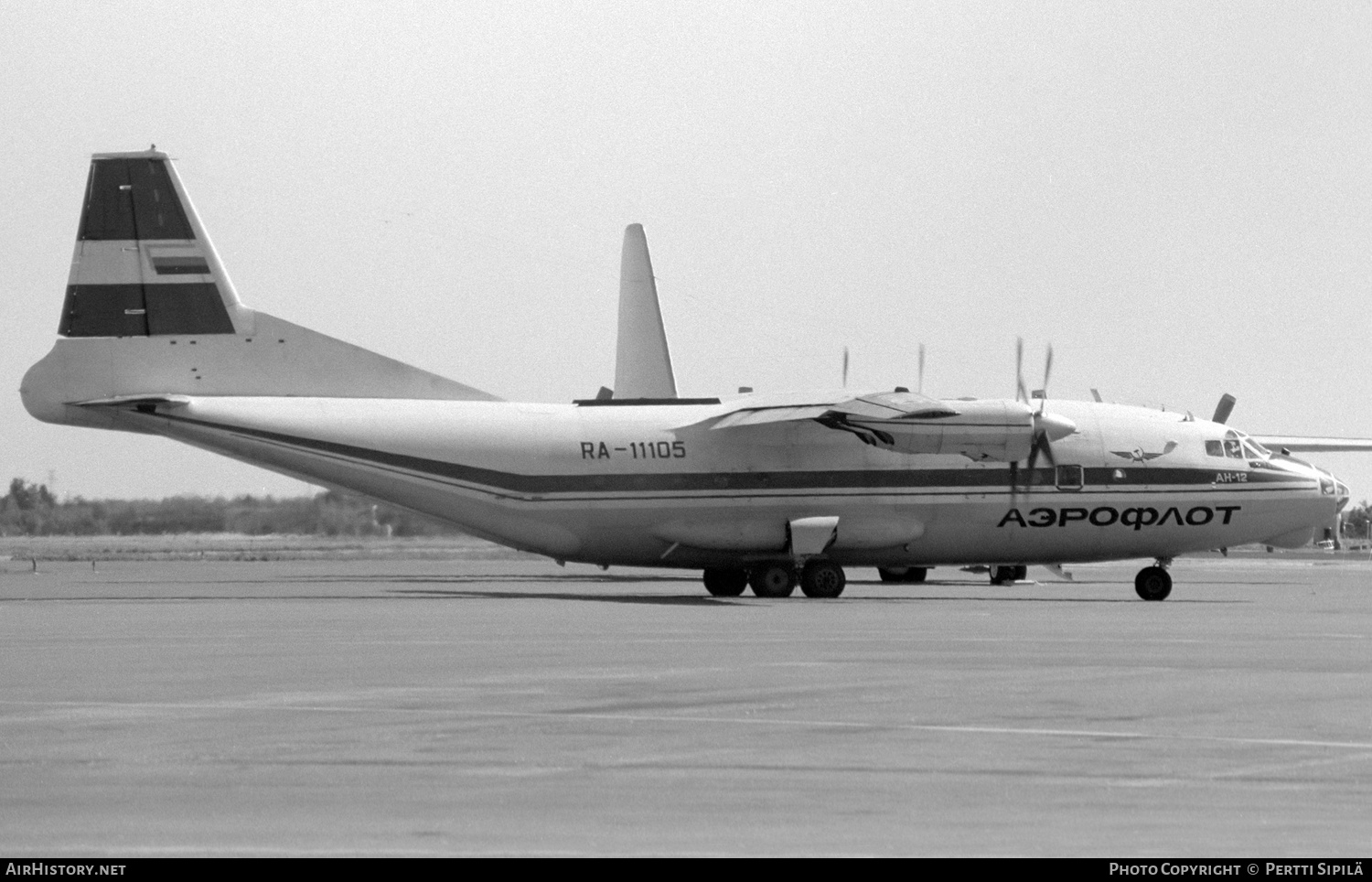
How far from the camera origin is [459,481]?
37562 mm

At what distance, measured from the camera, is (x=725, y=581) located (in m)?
41.2

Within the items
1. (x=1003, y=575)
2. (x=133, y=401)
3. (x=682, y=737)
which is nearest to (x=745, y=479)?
(x=133, y=401)

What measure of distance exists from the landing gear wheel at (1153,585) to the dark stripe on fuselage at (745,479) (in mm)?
2299

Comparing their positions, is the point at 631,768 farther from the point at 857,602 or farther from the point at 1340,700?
the point at 857,602

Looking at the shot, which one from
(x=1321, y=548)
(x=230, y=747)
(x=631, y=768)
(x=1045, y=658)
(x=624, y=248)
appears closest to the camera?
(x=631, y=768)

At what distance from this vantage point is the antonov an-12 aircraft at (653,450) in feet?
121

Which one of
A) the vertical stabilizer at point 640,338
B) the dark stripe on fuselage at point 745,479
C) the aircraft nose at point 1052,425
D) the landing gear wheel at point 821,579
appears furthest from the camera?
the vertical stabilizer at point 640,338

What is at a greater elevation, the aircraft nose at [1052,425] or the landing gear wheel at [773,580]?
the aircraft nose at [1052,425]

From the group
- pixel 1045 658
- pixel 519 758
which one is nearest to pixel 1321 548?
pixel 1045 658

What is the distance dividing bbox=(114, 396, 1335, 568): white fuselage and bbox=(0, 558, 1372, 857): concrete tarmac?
9363 millimetres

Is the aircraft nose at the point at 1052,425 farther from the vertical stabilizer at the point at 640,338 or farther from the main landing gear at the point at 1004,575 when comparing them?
the vertical stabilizer at the point at 640,338

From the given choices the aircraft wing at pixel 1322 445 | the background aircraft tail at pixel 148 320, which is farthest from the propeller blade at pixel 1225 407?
the background aircraft tail at pixel 148 320

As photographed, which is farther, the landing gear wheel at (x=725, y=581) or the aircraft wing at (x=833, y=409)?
the landing gear wheel at (x=725, y=581)

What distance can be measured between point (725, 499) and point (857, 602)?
13.5 ft
